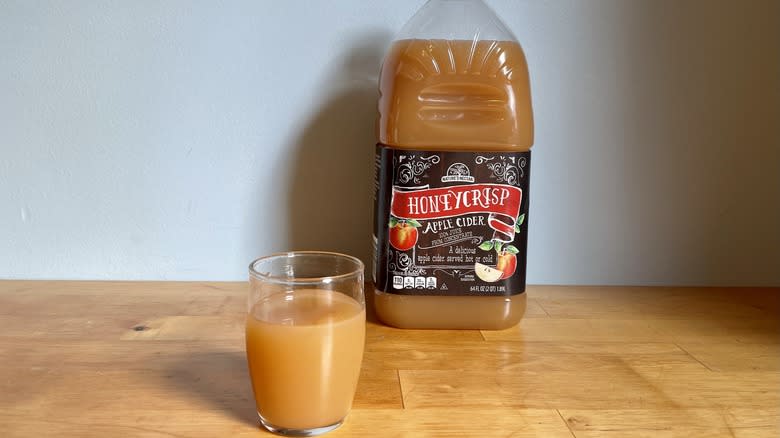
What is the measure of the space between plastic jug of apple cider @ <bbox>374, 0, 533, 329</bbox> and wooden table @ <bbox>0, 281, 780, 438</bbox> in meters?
0.05

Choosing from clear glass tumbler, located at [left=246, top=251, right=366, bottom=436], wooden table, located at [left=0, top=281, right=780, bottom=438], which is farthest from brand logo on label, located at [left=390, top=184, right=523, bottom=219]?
clear glass tumbler, located at [left=246, top=251, right=366, bottom=436]

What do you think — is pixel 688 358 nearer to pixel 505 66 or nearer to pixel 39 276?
pixel 505 66

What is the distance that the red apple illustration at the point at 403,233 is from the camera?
90cm

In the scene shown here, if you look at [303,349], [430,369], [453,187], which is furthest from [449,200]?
[303,349]

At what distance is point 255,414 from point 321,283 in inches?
6.4

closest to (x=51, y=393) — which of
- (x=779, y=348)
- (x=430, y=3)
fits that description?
(x=430, y=3)

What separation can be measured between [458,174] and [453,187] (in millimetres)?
19

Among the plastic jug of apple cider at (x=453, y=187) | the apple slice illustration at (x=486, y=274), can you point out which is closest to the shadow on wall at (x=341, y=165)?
the plastic jug of apple cider at (x=453, y=187)

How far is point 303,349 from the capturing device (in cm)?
59

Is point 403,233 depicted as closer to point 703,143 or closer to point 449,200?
point 449,200

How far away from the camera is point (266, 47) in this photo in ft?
3.40

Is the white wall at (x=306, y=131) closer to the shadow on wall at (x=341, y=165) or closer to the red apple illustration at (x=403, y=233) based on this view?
the shadow on wall at (x=341, y=165)

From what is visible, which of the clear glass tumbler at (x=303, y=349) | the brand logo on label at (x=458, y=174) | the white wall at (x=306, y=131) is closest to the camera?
the clear glass tumbler at (x=303, y=349)

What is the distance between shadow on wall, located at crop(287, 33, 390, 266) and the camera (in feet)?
3.44
